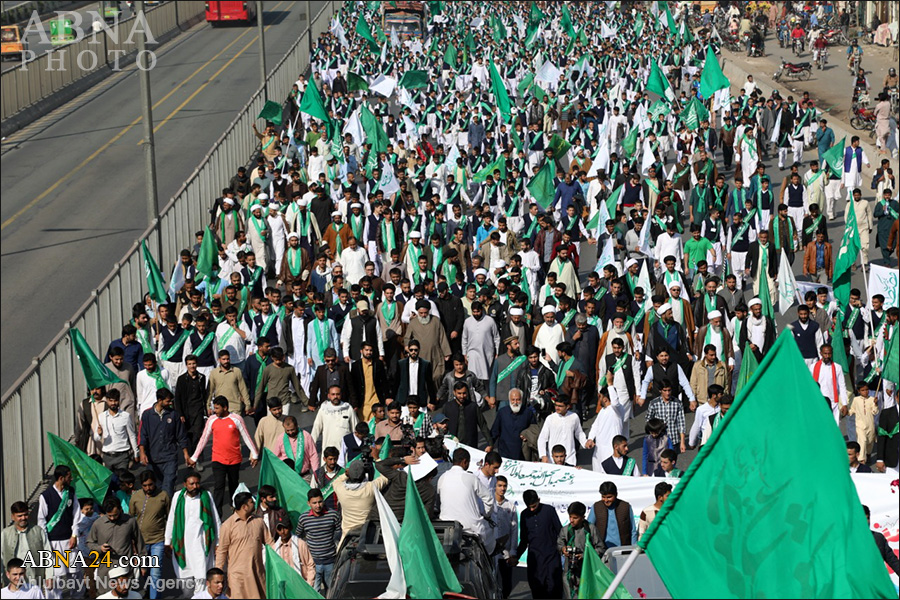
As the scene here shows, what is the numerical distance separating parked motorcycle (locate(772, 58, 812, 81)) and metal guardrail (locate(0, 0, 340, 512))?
72.6ft

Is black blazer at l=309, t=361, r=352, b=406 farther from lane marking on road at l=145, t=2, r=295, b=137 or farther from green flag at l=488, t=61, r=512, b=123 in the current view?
lane marking on road at l=145, t=2, r=295, b=137

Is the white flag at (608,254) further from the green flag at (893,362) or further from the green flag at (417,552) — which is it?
the green flag at (417,552)

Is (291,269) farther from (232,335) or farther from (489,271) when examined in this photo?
(232,335)

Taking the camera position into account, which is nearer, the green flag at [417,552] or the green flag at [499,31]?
the green flag at [417,552]

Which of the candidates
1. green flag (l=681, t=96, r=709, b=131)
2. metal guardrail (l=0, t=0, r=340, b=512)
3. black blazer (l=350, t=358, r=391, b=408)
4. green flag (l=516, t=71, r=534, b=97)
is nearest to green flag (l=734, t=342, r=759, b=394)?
black blazer (l=350, t=358, r=391, b=408)

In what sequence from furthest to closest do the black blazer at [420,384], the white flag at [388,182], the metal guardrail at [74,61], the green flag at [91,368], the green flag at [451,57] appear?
the metal guardrail at [74,61] → the green flag at [451,57] → the white flag at [388,182] → the black blazer at [420,384] → the green flag at [91,368]

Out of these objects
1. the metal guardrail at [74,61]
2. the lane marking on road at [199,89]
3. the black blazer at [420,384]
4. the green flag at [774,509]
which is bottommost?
the lane marking on road at [199,89]

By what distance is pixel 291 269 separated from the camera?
20.1m

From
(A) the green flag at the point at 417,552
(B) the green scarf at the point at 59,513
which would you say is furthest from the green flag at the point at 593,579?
(B) the green scarf at the point at 59,513

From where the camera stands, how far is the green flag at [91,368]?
1498 cm

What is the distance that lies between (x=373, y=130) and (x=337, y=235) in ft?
23.9

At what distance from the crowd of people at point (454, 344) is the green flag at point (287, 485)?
0.53ft

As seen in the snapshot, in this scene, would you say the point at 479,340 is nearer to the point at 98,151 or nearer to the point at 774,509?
the point at 774,509

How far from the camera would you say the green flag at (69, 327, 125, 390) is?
15.0 meters
